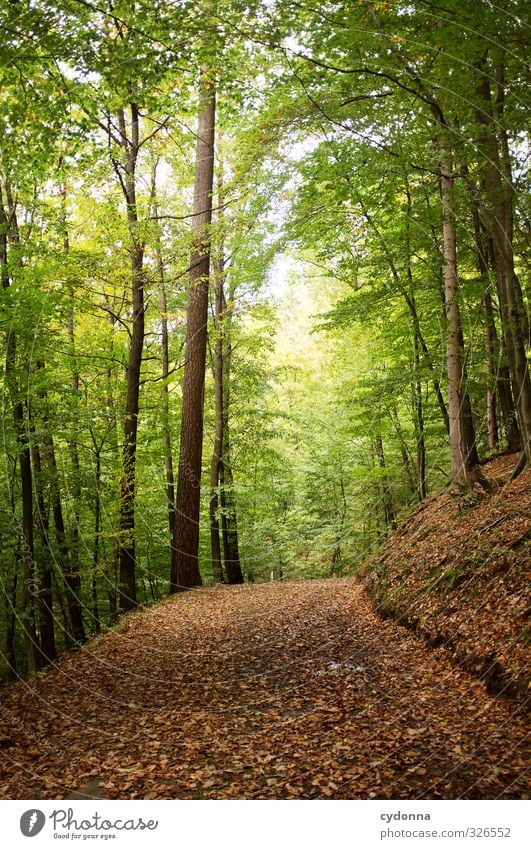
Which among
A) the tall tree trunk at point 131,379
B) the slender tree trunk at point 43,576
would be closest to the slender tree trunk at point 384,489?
the tall tree trunk at point 131,379

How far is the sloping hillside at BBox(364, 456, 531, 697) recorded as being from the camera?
16.0ft

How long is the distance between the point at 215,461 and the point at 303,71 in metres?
11.0

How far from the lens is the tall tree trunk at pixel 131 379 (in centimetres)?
1123

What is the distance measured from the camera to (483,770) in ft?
11.4

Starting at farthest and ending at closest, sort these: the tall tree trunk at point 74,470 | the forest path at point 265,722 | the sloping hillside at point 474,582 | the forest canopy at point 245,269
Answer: the tall tree trunk at point 74,470 → the forest canopy at point 245,269 → the sloping hillside at point 474,582 → the forest path at point 265,722

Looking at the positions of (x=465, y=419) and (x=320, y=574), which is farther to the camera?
(x=320, y=574)

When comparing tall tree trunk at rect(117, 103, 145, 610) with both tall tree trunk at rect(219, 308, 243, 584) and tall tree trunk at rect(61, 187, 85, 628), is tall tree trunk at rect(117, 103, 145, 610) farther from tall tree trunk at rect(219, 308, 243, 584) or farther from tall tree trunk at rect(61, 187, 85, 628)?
tall tree trunk at rect(219, 308, 243, 584)

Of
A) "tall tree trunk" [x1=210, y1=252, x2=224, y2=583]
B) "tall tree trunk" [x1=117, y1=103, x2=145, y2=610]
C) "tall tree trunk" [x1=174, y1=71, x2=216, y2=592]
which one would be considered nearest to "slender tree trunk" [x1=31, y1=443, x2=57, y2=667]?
"tall tree trunk" [x1=117, y1=103, x2=145, y2=610]

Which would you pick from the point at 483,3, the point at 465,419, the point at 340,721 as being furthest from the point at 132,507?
the point at 483,3

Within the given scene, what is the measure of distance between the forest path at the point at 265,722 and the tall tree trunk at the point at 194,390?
4.96 metres

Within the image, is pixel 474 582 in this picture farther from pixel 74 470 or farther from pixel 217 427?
pixel 217 427

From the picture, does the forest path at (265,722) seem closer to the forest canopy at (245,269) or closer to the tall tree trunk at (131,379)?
the forest canopy at (245,269)

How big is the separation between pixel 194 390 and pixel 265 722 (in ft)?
30.6

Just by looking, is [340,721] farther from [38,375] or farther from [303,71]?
[38,375]
